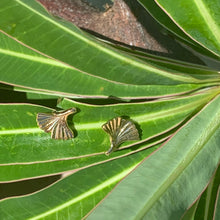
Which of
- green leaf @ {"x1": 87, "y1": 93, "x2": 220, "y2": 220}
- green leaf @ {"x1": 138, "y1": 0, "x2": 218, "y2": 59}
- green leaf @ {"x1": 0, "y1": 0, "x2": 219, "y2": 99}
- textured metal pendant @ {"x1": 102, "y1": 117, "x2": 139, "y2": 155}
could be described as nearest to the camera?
green leaf @ {"x1": 87, "y1": 93, "x2": 220, "y2": 220}

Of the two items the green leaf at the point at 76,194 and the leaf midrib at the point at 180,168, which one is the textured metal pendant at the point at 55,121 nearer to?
the green leaf at the point at 76,194

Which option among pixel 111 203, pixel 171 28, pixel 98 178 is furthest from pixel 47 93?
pixel 111 203

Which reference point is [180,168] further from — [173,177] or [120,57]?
[120,57]

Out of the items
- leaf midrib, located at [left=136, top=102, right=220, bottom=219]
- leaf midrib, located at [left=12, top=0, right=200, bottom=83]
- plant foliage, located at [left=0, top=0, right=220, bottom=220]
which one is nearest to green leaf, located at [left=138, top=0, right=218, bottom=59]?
plant foliage, located at [left=0, top=0, right=220, bottom=220]

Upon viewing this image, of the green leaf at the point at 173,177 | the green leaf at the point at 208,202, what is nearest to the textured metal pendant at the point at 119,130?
the green leaf at the point at 173,177

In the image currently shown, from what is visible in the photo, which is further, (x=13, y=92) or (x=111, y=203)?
(x=13, y=92)

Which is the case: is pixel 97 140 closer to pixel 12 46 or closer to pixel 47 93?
pixel 47 93

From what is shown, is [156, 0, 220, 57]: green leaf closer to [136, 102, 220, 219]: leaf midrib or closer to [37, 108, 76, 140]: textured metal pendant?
[136, 102, 220, 219]: leaf midrib
